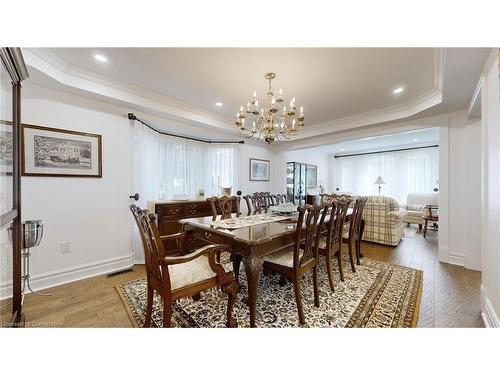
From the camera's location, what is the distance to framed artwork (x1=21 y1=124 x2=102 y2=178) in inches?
81.9

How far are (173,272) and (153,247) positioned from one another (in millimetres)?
334

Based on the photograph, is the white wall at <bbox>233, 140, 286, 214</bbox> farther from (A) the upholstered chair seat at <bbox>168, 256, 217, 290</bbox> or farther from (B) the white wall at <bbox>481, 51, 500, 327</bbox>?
(B) the white wall at <bbox>481, 51, 500, 327</bbox>

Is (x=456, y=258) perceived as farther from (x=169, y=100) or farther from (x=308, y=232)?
(x=169, y=100)

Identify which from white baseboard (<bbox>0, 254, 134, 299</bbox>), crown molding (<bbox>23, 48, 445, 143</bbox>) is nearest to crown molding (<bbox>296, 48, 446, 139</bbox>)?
crown molding (<bbox>23, 48, 445, 143</bbox>)

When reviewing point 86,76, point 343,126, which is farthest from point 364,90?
point 86,76

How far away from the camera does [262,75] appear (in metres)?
2.25

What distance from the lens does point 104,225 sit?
258 cm

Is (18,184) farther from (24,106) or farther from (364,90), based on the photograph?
(364,90)

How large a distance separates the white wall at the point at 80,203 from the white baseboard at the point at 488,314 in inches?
148

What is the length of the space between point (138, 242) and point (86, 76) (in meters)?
2.21

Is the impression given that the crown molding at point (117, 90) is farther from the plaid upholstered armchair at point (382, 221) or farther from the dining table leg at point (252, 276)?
the plaid upholstered armchair at point (382, 221)

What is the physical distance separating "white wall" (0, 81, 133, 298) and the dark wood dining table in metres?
1.45

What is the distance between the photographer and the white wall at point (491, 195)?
1.35 metres

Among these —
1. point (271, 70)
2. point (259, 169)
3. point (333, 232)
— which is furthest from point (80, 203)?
point (259, 169)
